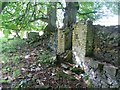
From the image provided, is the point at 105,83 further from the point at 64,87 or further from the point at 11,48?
the point at 11,48

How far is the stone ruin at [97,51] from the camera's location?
8.30 feet

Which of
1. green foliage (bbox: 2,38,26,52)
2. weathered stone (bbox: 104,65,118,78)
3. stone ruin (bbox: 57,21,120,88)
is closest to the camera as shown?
weathered stone (bbox: 104,65,118,78)

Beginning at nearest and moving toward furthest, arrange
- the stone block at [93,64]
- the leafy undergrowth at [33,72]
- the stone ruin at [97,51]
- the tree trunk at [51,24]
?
1. the stone ruin at [97,51]
2. the stone block at [93,64]
3. the leafy undergrowth at [33,72]
4. the tree trunk at [51,24]

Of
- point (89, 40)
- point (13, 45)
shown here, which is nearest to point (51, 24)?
point (13, 45)

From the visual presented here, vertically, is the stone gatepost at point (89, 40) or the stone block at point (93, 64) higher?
the stone gatepost at point (89, 40)

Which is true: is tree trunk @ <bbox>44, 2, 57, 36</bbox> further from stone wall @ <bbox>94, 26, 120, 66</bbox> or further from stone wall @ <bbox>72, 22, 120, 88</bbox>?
stone wall @ <bbox>94, 26, 120, 66</bbox>

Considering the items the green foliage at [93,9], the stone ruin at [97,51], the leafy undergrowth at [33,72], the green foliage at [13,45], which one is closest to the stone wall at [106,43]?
the stone ruin at [97,51]

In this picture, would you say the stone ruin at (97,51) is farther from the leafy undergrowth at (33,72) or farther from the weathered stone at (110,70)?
the leafy undergrowth at (33,72)

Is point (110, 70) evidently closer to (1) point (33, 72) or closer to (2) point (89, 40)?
(2) point (89, 40)

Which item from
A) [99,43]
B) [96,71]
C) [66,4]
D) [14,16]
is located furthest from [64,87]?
[66,4]

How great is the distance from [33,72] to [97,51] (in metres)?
1.31

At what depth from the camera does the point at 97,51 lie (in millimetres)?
3217

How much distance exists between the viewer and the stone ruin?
2.53 metres

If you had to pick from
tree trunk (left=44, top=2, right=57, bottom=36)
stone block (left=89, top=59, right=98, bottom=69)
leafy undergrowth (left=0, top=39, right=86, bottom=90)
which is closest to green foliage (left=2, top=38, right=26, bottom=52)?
leafy undergrowth (left=0, top=39, right=86, bottom=90)
